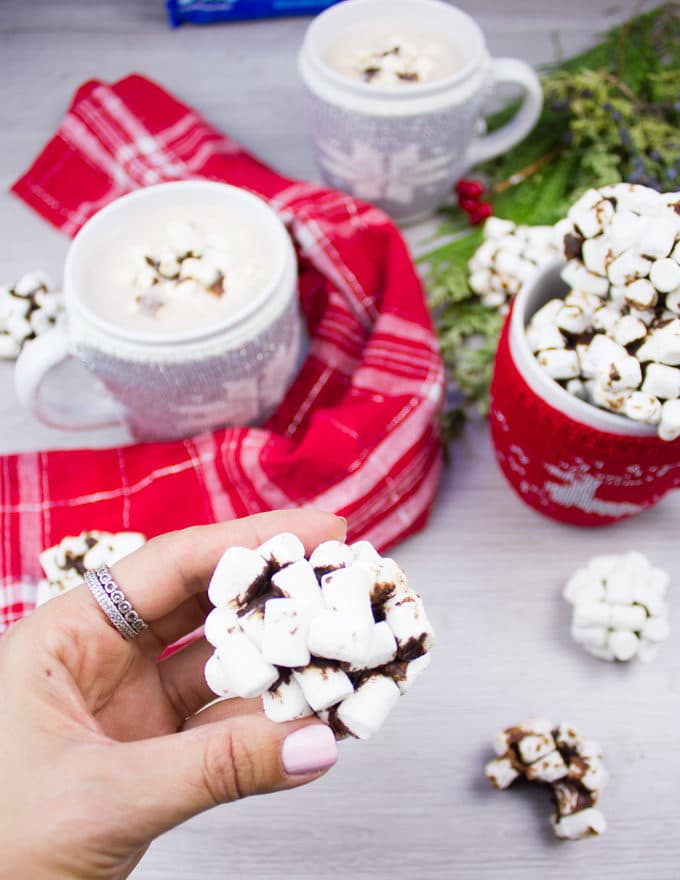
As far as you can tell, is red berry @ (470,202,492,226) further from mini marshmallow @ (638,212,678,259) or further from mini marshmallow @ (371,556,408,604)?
mini marshmallow @ (371,556,408,604)

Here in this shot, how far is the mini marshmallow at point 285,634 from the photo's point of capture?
0.39 meters

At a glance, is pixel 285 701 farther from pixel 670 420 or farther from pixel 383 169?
pixel 383 169

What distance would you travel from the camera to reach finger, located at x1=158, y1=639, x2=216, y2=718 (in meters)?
0.56

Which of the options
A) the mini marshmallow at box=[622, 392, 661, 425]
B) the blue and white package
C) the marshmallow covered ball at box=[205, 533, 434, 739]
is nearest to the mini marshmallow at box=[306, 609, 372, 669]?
the marshmallow covered ball at box=[205, 533, 434, 739]

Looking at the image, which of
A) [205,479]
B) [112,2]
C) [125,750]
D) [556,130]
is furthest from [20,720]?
[112,2]

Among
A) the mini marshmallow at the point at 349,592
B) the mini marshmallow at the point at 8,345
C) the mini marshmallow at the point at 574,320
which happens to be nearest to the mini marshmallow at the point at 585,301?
the mini marshmallow at the point at 574,320

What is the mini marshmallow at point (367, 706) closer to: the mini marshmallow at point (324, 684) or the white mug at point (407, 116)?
the mini marshmallow at point (324, 684)

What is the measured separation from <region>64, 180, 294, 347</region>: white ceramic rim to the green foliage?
7.1 inches

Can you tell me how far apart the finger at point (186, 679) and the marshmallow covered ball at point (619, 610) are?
→ 27 centimetres

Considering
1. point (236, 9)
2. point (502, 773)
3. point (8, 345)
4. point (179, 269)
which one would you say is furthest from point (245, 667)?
point (236, 9)

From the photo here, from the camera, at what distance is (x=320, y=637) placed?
39 centimetres

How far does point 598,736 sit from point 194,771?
33 centimetres

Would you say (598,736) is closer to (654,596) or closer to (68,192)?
(654,596)

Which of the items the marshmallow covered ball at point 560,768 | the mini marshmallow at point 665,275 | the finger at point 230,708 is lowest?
the marshmallow covered ball at point 560,768
